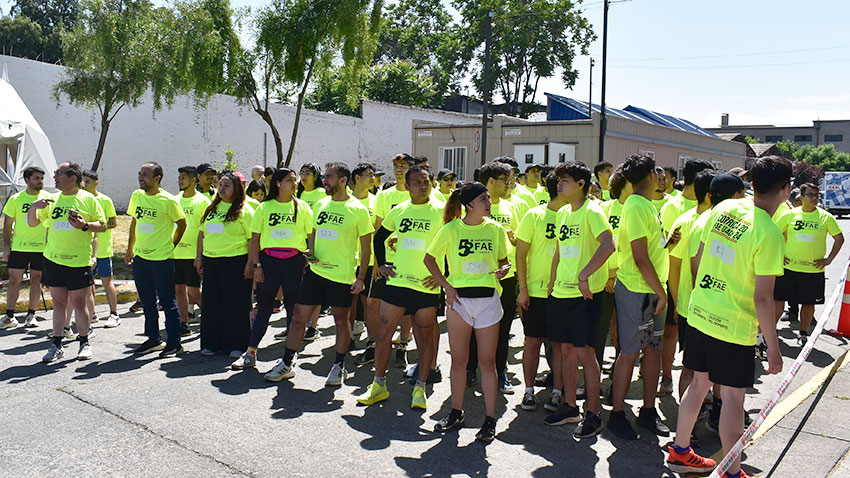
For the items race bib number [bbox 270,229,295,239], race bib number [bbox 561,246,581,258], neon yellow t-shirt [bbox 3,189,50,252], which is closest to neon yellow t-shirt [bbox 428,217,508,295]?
race bib number [bbox 561,246,581,258]

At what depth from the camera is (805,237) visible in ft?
25.6

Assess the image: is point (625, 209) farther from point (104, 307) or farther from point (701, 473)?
point (104, 307)

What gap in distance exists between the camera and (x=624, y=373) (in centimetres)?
498

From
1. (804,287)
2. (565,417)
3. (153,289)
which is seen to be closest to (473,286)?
(565,417)

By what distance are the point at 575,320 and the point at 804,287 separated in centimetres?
420

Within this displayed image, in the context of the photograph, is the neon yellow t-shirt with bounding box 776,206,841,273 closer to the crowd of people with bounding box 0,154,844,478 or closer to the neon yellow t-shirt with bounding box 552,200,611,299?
the crowd of people with bounding box 0,154,844,478

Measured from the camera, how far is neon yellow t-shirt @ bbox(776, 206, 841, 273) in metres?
7.77

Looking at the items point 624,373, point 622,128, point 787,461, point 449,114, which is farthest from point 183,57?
point 449,114

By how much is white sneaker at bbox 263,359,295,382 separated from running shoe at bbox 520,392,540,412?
212 cm

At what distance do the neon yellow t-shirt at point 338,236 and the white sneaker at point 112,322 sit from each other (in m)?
3.50

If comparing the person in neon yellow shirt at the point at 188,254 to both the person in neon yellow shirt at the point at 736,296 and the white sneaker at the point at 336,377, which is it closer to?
the white sneaker at the point at 336,377

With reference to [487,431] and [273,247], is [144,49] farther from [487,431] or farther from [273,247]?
[487,431]

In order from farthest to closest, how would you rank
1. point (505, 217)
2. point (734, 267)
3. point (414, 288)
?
point (505, 217)
point (414, 288)
point (734, 267)

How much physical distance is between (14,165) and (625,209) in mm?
13229
